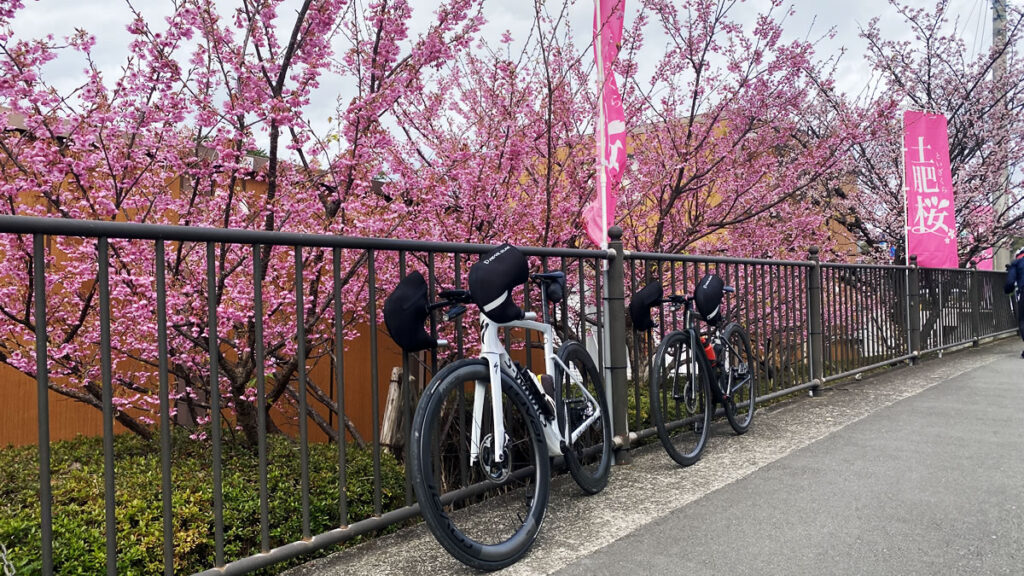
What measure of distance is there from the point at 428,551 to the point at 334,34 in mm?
3170

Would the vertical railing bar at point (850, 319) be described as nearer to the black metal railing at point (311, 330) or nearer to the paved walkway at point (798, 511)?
the black metal railing at point (311, 330)

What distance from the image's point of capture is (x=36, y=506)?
2998 millimetres

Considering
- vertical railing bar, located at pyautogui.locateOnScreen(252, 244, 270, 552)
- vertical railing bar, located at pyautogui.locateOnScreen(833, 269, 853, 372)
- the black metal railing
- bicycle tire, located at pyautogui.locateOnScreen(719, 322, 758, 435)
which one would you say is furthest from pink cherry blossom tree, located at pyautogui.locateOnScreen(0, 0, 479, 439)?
vertical railing bar, located at pyautogui.locateOnScreen(833, 269, 853, 372)

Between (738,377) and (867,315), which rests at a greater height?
(867,315)

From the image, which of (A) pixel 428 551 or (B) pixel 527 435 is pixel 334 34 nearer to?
(B) pixel 527 435

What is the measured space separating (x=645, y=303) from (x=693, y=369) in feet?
1.98

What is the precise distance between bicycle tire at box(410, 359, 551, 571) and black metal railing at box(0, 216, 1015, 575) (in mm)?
268

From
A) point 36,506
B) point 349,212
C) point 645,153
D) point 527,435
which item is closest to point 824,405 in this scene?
point 645,153

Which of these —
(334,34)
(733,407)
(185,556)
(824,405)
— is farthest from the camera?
(824,405)

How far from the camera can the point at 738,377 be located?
15.6 ft

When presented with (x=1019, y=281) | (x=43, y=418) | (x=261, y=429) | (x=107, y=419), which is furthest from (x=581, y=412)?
(x=1019, y=281)

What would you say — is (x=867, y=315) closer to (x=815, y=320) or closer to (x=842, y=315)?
(x=842, y=315)

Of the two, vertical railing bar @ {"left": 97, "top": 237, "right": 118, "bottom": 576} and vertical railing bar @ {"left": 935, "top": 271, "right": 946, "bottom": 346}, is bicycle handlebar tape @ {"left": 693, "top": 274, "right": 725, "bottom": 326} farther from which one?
vertical railing bar @ {"left": 935, "top": 271, "right": 946, "bottom": 346}

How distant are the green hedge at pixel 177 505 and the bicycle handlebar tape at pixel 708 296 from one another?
7.16ft
